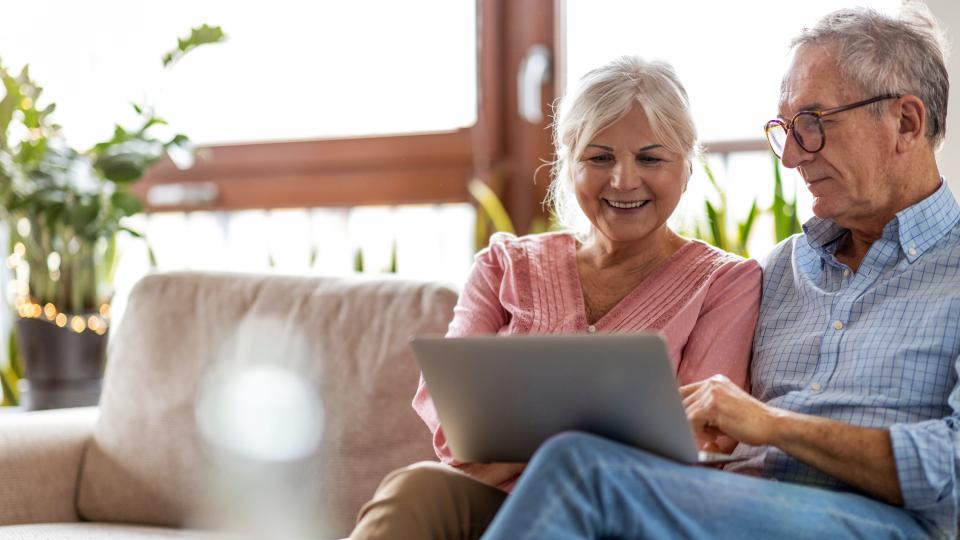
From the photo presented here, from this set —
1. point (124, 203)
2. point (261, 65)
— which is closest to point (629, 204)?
point (124, 203)

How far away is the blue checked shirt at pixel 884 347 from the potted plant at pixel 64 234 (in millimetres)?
1770

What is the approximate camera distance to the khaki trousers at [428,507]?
159 centimetres

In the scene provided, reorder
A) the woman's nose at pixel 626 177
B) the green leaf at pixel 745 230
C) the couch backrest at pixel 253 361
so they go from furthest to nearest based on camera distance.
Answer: the green leaf at pixel 745 230 < the couch backrest at pixel 253 361 < the woman's nose at pixel 626 177

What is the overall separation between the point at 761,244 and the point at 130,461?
63.0 inches

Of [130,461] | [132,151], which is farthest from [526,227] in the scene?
[130,461]

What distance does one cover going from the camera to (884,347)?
5.36ft

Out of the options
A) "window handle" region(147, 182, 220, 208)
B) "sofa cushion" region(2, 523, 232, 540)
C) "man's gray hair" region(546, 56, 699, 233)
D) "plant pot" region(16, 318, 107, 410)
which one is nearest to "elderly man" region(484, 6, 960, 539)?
"man's gray hair" region(546, 56, 699, 233)

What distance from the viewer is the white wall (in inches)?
78.4

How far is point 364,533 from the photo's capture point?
5.20 ft

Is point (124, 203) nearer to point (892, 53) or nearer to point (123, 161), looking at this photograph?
point (123, 161)

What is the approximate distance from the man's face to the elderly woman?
21cm

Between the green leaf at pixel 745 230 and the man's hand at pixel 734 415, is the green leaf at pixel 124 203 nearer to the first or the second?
the green leaf at pixel 745 230

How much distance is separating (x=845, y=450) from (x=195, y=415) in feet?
4.36

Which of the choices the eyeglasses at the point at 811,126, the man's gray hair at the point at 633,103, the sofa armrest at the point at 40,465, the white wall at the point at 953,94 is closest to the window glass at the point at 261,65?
the sofa armrest at the point at 40,465
